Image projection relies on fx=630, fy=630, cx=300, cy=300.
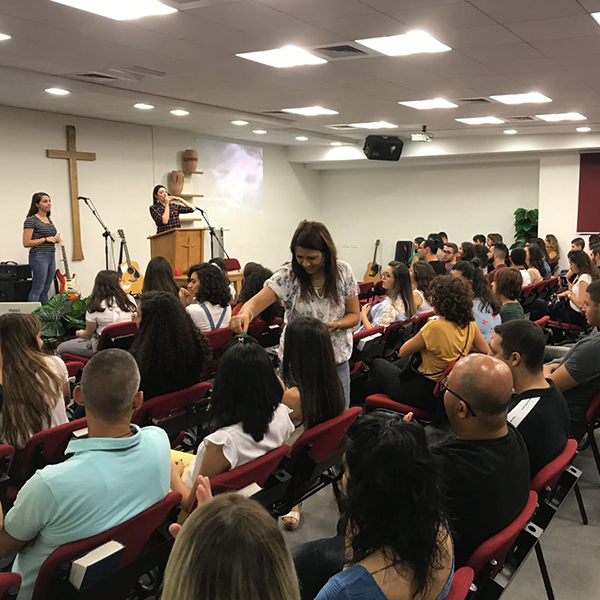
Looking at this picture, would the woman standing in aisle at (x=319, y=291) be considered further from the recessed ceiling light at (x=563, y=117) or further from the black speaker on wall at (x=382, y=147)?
the black speaker on wall at (x=382, y=147)

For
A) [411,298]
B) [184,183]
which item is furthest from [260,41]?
[184,183]

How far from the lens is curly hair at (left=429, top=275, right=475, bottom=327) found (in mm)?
3721

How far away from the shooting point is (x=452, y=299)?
374 cm

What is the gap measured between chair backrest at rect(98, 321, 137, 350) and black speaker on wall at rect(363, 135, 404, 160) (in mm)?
8033

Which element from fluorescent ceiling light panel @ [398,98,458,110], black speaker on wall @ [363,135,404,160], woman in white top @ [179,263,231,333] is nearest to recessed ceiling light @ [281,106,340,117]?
fluorescent ceiling light panel @ [398,98,458,110]

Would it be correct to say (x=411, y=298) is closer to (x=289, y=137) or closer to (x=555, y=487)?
(x=555, y=487)

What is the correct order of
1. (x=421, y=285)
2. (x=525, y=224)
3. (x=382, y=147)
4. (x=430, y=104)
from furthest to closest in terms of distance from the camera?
(x=525, y=224), (x=382, y=147), (x=430, y=104), (x=421, y=285)

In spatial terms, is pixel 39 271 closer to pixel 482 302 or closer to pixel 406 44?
pixel 406 44

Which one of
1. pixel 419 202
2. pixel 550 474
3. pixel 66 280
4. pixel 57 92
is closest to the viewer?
pixel 550 474

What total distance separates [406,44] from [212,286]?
97.3 inches

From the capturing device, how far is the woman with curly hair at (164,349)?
3295 millimetres

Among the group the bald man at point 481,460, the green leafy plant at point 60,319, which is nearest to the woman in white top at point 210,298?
the green leafy plant at point 60,319

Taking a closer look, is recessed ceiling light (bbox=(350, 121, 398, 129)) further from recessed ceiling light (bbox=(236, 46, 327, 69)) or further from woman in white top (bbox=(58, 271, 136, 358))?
woman in white top (bbox=(58, 271, 136, 358))

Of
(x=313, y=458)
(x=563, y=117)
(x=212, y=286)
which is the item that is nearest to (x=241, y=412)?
(x=313, y=458)
